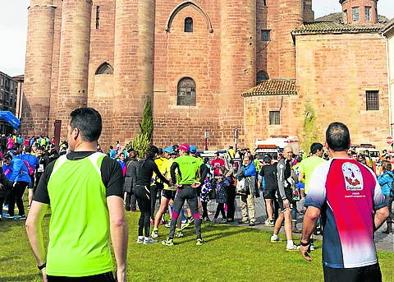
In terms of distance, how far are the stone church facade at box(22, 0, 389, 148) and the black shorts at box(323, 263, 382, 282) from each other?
81.7 feet

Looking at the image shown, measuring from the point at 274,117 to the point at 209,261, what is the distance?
71.6 feet

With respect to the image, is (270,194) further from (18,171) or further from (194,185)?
(18,171)

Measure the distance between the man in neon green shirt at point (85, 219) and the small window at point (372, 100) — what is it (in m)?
27.4

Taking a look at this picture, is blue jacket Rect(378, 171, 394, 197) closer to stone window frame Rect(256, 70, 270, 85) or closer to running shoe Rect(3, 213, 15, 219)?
running shoe Rect(3, 213, 15, 219)

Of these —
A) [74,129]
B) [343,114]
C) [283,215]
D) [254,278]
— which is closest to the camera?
[74,129]

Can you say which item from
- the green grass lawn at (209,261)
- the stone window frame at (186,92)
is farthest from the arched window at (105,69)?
the green grass lawn at (209,261)

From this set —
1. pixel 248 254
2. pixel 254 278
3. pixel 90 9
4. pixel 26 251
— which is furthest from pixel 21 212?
pixel 90 9

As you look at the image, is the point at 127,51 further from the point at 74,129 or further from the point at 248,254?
the point at 74,129

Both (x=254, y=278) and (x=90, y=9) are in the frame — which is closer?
(x=254, y=278)

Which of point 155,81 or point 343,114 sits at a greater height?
point 155,81

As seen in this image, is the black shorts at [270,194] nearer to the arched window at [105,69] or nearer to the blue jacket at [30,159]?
the blue jacket at [30,159]

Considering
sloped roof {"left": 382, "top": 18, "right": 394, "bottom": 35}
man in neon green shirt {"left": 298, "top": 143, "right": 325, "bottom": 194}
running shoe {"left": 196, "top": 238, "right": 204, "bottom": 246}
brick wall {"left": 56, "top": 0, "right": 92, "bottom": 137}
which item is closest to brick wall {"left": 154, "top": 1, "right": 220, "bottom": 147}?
brick wall {"left": 56, "top": 0, "right": 92, "bottom": 137}

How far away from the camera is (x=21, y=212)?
38.8 feet

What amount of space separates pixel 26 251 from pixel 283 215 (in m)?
5.07
